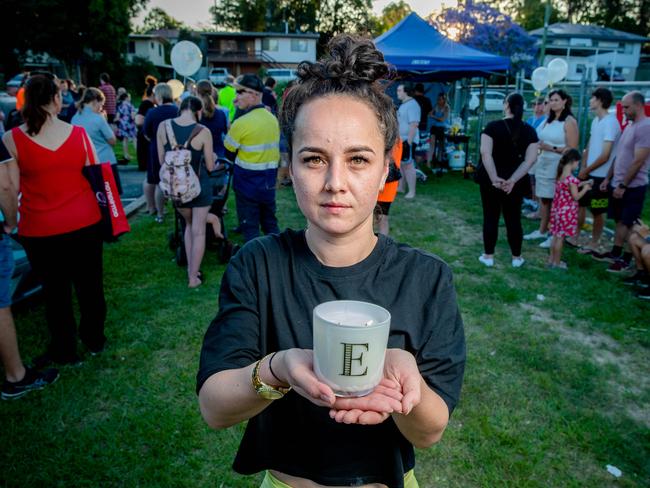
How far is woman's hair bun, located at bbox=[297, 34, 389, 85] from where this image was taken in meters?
1.30

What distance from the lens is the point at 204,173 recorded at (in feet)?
17.6

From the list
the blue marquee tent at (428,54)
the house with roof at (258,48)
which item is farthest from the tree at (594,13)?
the blue marquee tent at (428,54)

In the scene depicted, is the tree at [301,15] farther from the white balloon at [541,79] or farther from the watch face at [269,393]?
the watch face at [269,393]

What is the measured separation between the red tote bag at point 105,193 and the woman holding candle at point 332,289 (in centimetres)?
291

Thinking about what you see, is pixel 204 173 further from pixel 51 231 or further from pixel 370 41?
pixel 370 41

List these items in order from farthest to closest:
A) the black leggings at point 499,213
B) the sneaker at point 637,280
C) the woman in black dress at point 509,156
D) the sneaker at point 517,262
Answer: the sneaker at point 517,262
the black leggings at point 499,213
the woman in black dress at point 509,156
the sneaker at point 637,280

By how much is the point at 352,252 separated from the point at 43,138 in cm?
322

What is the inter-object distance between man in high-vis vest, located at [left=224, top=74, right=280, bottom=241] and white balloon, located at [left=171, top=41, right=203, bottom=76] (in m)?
6.05

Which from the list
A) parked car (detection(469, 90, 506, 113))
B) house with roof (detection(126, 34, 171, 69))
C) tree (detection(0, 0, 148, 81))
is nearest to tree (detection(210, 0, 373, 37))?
house with roof (detection(126, 34, 171, 69))

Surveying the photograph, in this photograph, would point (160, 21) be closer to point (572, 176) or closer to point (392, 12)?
point (392, 12)

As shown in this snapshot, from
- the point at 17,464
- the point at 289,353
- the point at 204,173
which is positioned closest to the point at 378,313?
the point at 289,353

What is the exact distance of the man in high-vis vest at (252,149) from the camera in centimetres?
550

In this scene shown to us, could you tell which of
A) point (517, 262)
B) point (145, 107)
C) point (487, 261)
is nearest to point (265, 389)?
point (487, 261)

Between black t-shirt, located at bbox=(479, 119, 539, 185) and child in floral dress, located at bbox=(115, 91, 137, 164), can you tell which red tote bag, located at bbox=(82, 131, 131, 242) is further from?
child in floral dress, located at bbox=(115, 91, 137, 164)
